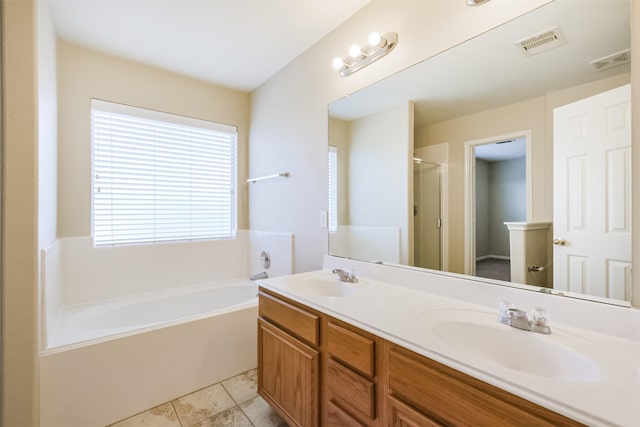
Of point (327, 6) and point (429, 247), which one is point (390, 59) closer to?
point (327, 6)

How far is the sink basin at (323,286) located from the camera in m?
1.58

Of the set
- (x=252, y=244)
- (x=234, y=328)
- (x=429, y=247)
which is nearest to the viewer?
(x=429, y=247)

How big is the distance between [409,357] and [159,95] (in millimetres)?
2879

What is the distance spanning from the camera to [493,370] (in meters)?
0.69

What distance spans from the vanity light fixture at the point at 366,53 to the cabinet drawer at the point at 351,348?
151cm

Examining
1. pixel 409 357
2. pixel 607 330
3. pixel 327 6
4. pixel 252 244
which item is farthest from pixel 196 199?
pixel 607 330

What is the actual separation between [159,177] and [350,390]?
2431mm

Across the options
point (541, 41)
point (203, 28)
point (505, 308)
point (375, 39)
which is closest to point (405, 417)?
point (505, 308)

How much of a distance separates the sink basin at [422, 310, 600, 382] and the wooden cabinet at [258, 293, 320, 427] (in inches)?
22.1

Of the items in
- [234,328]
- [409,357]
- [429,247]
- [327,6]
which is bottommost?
[234,328]

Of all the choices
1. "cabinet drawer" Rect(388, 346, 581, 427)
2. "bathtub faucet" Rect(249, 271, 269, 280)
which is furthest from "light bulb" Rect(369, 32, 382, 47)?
"bathtub faucet" Rect(249, 271, 269, 280)

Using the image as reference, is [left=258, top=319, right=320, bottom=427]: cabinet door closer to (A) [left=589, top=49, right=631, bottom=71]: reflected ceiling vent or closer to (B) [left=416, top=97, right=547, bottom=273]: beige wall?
(B) [left=416, top=97, right=547, bottom=273]: beige wall

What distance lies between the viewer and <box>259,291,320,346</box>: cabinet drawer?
124 cm

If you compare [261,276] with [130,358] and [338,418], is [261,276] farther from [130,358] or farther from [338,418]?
[338,418]
